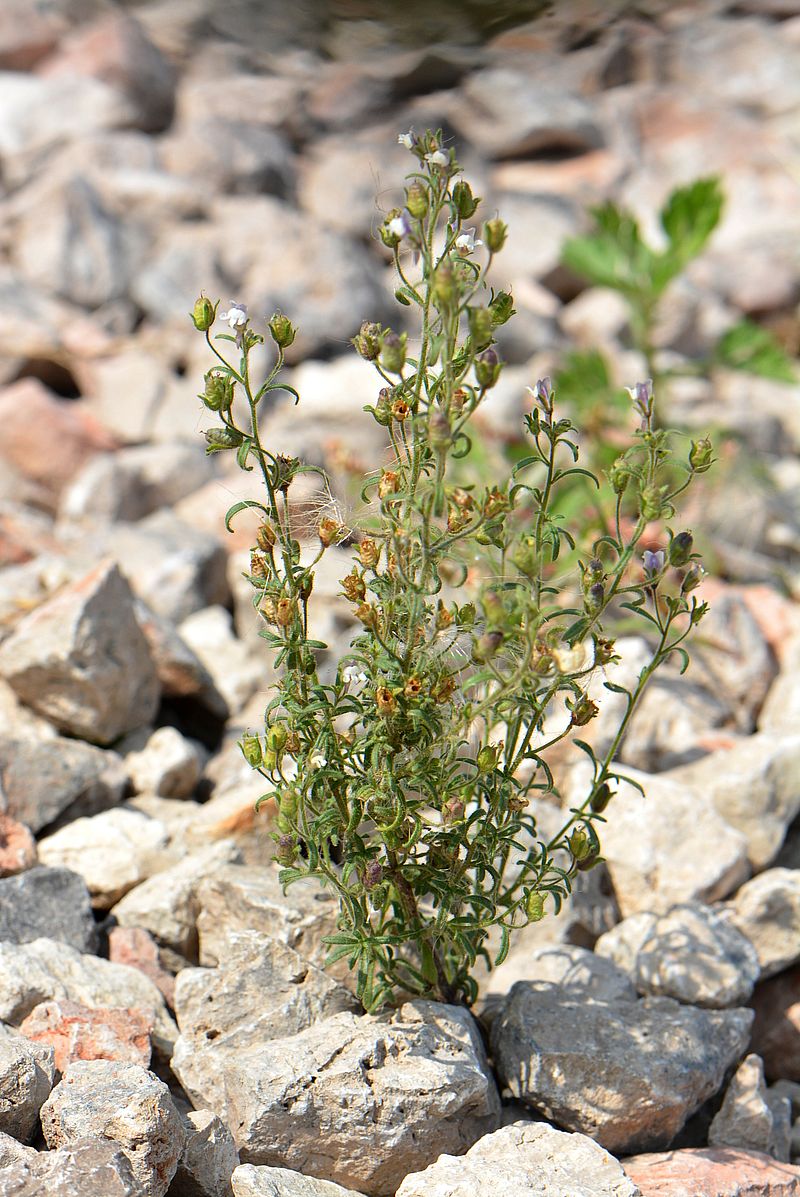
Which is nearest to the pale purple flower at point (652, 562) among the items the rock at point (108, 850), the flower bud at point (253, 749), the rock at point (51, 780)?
the flower bud at point (253, 749)

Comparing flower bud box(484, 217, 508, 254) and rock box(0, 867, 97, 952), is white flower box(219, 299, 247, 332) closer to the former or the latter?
flower bud box(484, 217, 508, 254)

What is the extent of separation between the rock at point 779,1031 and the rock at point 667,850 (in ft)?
0.89

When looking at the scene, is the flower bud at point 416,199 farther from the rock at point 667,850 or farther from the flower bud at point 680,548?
the rock at point 667,850

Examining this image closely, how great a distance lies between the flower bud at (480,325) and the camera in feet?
5.98

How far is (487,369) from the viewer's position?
6.23ft

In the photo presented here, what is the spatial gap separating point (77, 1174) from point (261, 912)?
76 cm

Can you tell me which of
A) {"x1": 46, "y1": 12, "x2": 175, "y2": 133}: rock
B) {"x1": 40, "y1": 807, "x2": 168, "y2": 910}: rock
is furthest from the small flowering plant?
{"x1": 46, "y1": 12, "x2": 175, "y2": 133}: rock

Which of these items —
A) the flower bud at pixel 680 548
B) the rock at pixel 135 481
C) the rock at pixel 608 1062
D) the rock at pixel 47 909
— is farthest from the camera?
the rock at pixel 135 481

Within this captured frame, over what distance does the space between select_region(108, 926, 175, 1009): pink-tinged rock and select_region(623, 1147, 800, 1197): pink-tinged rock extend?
39.5 inches

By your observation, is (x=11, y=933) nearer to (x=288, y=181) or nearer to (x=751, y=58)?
(x=288, y=181)

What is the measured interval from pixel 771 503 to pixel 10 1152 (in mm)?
4352

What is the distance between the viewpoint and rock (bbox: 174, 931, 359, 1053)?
235 centimetres

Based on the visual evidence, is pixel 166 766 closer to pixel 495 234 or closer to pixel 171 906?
pixel 171 906

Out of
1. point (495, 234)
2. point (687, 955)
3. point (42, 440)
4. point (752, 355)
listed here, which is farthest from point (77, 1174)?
point (752, 355)
